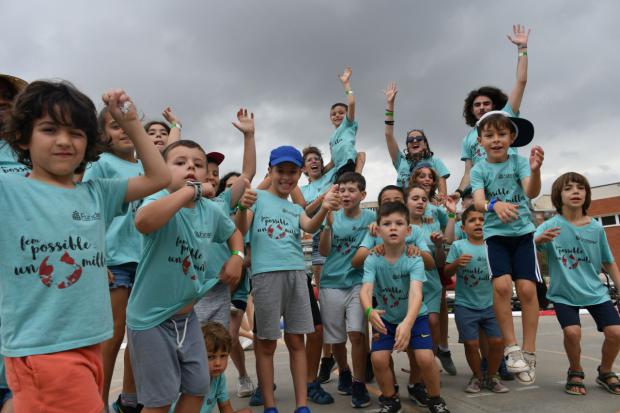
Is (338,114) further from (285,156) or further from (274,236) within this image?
(274,236)

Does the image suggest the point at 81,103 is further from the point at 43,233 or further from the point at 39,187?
the point at 43,233

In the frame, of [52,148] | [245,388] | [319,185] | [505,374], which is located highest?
[319,185]

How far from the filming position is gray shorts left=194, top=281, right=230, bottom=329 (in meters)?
3.48

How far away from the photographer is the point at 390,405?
3461mm

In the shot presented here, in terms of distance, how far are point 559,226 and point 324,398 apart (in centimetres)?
273

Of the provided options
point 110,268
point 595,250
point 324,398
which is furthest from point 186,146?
point 595,250

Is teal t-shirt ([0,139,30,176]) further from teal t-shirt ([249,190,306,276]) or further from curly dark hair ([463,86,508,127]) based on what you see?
curly dark hair ([463,86,508,127])

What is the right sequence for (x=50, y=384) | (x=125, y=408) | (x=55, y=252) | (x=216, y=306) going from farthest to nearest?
1. (x=216, y=306)
2. (x=125, y=408)
3. (x=55, y=252)
4. (x=50, y=384)

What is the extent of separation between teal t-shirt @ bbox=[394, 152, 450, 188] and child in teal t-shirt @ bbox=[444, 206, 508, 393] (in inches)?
39.9

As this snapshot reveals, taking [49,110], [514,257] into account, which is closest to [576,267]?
[514,257]

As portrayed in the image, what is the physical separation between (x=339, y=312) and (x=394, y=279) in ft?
2.33

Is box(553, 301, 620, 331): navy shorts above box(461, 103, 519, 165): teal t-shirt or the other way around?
the other way around

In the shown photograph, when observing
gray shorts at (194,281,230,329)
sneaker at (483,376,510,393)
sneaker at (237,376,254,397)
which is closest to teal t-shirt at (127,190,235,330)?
gray shorts at (194,281,230,329)

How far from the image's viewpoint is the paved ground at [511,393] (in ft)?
11.6
